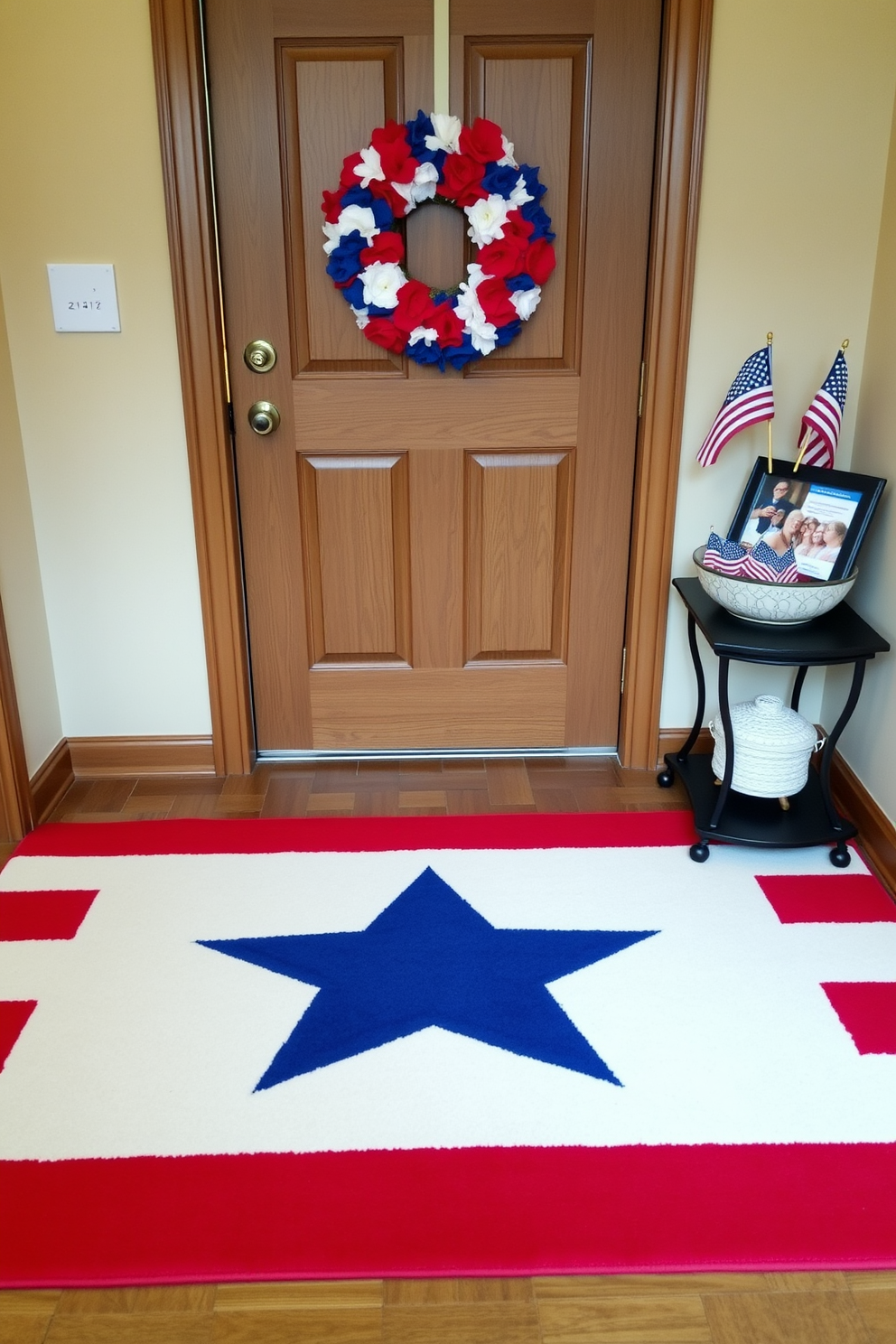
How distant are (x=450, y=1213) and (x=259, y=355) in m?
1.89

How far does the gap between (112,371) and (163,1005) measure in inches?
58.1

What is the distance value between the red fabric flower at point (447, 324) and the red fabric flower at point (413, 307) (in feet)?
0.04

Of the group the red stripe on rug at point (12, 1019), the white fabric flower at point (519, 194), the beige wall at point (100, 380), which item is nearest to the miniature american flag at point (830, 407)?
the white fabric flower at point (519, 194)

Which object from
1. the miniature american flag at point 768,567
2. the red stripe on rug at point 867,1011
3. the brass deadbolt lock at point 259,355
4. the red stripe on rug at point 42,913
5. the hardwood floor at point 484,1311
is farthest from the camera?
the brass deadbolt lock at point 259,355

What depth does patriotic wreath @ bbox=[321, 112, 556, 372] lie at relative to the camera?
2.25 meters

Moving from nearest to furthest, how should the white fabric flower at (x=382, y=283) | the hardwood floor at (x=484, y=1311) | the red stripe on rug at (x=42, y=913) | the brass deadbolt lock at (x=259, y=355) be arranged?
1. the hardwood floor at (x=484, y=1311)
2. the red stripe on rug at (x=42, y=913)
3. the white fabric flower at (x=382, y=283)
4. the brass deadbolt lock at (x=259, y=355)

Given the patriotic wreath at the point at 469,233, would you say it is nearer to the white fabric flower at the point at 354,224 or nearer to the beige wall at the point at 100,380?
the white fabric flower at the point at 354,224

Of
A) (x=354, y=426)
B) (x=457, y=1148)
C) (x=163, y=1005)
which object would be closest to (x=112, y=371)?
Answer: (x=354, y=426)

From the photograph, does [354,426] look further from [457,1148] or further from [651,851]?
[457,1148]

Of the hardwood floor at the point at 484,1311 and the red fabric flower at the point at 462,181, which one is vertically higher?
the red fabric flower at the point at 462,181

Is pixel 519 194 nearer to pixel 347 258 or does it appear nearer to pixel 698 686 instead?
pixel 347 258

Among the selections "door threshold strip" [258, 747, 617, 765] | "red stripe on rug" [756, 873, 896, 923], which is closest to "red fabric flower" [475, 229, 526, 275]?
"door threshold strip" [258, 747, 617, 765]

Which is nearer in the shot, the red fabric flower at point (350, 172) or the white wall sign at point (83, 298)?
the red fabric flower at point (350, 172)

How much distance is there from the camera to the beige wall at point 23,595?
2428mm
